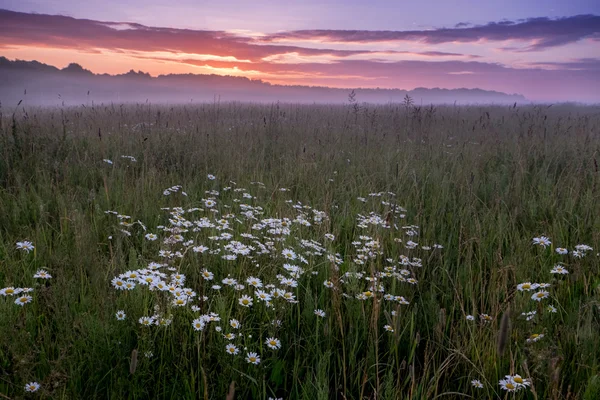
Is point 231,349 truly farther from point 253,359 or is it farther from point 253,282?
point 253,282

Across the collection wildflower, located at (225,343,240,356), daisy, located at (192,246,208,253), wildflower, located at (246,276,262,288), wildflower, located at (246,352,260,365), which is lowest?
wildflower, located at (246,352,260,365)

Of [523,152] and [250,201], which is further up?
[523,152]

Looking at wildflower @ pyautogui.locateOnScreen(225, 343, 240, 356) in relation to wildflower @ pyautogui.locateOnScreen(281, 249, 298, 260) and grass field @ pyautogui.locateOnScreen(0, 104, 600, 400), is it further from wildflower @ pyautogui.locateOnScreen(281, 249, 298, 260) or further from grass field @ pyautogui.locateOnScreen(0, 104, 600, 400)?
wildflower @ pyautogui.locateOnScreen(281, 249, 298, 260)

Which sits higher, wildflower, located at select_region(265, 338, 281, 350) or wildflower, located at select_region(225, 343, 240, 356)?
wildflower, located at select_region(225, 343, 240, 356)

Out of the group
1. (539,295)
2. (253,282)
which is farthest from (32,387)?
(539,295)

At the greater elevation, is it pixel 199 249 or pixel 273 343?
pixel 199 249

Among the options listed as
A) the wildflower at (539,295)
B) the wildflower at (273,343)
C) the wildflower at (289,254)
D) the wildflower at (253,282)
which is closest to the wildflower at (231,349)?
the wildflower at (273,343)

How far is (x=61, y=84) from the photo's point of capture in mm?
124312

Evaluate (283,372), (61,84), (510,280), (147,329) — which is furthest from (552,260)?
(61,84)

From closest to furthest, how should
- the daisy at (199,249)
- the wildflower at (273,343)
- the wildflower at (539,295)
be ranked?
the wildflower at (273,343) < the wildflower at (539,295) < the daisy at (199,249)

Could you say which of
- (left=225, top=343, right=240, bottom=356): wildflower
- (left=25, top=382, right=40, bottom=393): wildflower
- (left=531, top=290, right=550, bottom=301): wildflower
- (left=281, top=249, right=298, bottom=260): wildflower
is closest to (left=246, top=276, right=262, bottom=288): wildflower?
(left=281, top=249, right=298, bottom=260): wildflower

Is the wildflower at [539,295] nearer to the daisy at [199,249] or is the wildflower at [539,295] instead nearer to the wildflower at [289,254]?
the wildflower at [289,254]

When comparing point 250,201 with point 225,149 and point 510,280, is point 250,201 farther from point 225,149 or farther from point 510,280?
point 510,280

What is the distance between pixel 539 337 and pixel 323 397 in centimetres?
111
